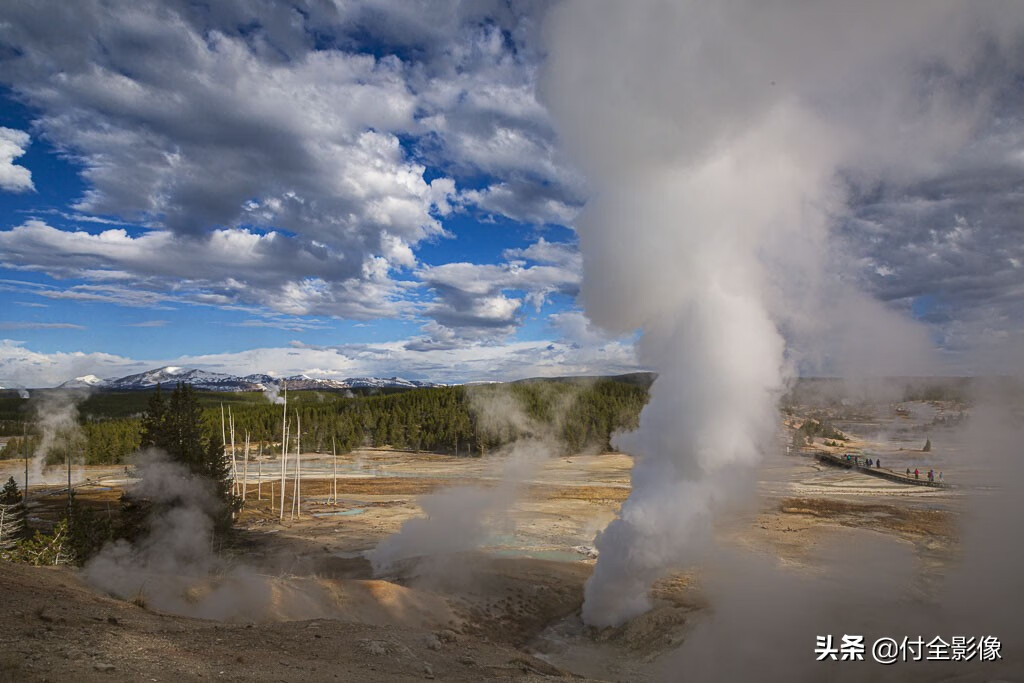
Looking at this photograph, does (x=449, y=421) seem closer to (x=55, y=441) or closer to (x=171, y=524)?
(x=55, y=441)

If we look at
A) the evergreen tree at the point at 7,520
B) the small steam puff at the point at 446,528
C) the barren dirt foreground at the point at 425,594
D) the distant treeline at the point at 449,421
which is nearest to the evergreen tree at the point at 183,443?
the barren dirt foreground at the point at 425,594

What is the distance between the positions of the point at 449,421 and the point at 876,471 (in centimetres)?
6797

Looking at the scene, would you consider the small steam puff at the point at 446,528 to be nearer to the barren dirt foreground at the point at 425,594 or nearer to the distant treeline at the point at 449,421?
the barren dirt foreground at the point at 425,594

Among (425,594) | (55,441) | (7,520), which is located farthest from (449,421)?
(425,594)

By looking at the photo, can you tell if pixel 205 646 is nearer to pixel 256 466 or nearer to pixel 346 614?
pixel 346 614

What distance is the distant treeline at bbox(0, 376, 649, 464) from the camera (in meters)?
101

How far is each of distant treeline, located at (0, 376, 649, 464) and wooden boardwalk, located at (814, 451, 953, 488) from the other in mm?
31095

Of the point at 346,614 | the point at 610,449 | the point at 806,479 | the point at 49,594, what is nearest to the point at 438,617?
the point at 346,614

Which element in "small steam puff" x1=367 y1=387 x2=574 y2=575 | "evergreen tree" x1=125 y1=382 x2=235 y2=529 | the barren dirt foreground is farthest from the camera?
"evergreen tree" x1=125 y1=382 x2=235 y2=529

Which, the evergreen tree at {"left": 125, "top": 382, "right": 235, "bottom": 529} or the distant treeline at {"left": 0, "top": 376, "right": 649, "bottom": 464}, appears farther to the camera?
the distant treeline at {"left": 0, "top": 376, "right": 649, "bottom": 464}

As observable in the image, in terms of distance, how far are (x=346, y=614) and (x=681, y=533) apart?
12.3 metres

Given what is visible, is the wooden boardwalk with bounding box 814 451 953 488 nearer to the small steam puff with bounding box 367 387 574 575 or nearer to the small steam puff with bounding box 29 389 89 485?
the small steam puff with bounding box 367 387 574 575

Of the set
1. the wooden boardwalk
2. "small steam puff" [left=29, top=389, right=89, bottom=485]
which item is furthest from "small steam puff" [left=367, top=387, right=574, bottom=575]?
"small steam puff" [left=29, top=389, right=89, bottom=485]

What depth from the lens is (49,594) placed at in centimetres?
1471
